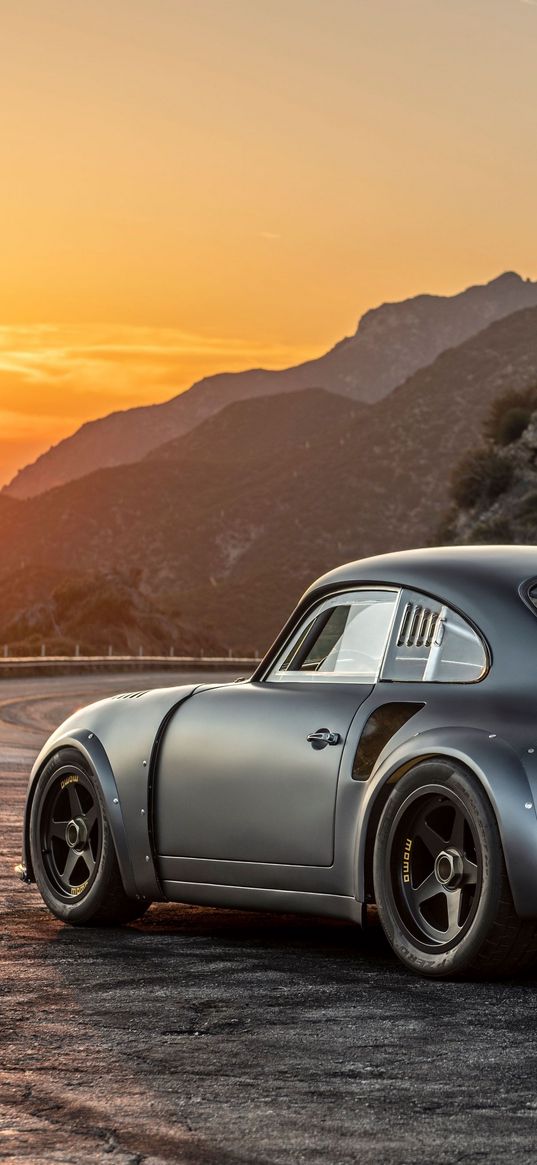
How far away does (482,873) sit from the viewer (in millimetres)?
6094

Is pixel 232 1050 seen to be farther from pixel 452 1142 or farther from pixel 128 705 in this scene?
pixel 128 705

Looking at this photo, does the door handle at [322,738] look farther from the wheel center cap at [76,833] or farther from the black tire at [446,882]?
the wheel center cap at [76,833]

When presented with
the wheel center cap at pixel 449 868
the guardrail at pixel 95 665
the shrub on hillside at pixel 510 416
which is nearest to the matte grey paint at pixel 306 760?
the wheel center cap at pixel 449 868

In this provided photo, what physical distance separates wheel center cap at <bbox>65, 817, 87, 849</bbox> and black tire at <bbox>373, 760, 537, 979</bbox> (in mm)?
1809

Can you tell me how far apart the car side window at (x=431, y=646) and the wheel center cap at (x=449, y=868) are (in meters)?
0.68

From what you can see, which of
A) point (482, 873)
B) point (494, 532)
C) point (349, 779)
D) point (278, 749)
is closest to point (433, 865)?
point (482, 873)

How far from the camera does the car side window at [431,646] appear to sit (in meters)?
6.68

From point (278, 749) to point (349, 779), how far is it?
397mm

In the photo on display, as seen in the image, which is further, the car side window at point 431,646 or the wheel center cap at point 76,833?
the wheel center cap at point 76,833

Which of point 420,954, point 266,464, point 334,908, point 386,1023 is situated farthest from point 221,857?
point 266,464

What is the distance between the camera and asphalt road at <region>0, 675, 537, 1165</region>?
423 cm

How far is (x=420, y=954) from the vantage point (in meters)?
6.32

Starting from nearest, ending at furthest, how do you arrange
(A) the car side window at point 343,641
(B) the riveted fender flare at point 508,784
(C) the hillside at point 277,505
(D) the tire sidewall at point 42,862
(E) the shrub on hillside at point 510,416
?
(B) the riveted fender flare at point 508,784
(A) the car side window at point 343,641
(D) the tire sidewall at point 42,862
(E) the shrub on hillside at point 510,416
(C) the hillside at point 277,505

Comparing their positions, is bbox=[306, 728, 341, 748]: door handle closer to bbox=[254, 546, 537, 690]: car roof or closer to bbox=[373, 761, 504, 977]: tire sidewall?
bbox=[373, 761, 504, 977]: tire sidewall
